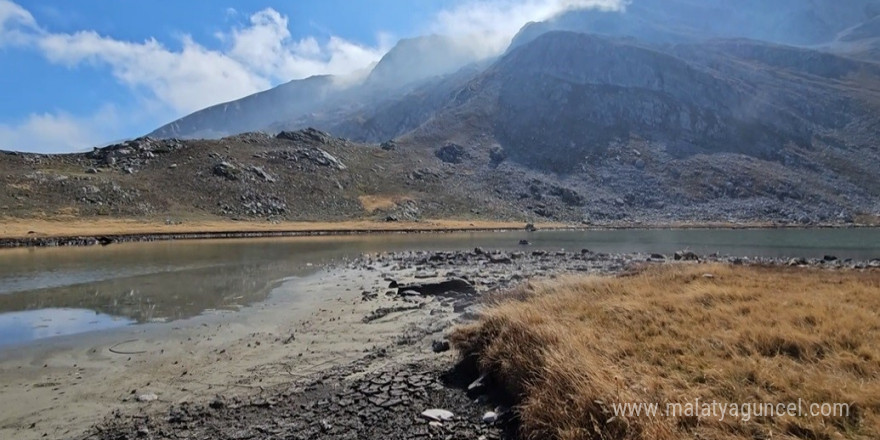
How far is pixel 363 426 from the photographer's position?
293 inches

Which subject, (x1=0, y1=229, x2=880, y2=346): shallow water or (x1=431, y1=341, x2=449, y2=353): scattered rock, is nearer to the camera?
(x1=431, y1=341, x2=449, y2=353): scattered rock

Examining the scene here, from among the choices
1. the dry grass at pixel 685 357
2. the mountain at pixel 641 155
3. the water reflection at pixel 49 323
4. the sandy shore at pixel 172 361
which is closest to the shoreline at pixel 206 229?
the mountain at pixel 641 155

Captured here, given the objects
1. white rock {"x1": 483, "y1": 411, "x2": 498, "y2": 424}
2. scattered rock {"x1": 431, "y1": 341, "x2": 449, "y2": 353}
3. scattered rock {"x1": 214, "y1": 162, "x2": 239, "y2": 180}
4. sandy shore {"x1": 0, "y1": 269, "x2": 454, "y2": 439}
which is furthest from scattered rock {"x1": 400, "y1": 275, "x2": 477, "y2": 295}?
scattered rock {"x1": 214, "y1": 162, "x2": 239, "y2": 180}

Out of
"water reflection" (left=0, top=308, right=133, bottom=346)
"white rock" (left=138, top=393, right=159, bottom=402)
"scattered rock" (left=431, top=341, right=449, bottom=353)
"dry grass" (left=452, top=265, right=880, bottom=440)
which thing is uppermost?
"dry grass" (left=452, top=265, right=880, bottom=440)

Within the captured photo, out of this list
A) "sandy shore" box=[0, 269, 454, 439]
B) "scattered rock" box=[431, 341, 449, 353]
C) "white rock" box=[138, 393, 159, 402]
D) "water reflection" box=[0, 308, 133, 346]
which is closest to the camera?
"sandy shore" box=[0, 269, 454, 439]

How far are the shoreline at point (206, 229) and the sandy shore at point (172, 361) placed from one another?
54019 millimetres

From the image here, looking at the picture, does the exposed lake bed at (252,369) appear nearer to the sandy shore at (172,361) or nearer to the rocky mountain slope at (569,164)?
the sandy shore at (172,361)

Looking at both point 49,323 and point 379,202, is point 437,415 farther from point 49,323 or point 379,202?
point 379,202

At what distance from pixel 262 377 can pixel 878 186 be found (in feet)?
595

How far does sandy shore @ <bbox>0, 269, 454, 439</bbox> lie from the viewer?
30.6 feet

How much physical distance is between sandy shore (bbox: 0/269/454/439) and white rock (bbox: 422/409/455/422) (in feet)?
13.4

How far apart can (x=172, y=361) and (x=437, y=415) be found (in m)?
8.58

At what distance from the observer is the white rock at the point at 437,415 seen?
751 centimetres

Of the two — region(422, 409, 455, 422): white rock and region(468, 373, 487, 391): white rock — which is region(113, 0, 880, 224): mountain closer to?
region(468, 373, 487, 391): white rock
